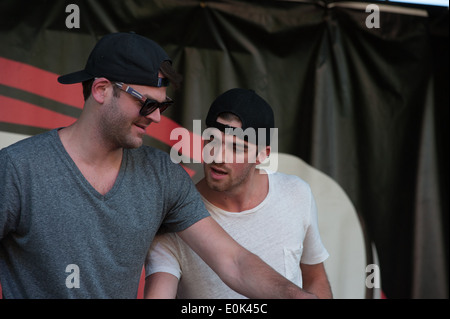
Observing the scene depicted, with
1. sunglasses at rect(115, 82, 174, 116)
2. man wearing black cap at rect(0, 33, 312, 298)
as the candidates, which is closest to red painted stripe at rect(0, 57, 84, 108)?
man wearing black cap at rect(0, 33, 312, 298)

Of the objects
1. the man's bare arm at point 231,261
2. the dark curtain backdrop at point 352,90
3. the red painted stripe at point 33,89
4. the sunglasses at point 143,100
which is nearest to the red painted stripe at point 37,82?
the red painted stripe at point 33,89

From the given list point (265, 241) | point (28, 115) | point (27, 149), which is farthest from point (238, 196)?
point (28, 115)

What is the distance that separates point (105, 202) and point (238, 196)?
63cm

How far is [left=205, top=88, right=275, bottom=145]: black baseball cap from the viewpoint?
2373mm

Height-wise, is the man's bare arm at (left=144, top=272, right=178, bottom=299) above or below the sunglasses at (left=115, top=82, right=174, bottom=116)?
below

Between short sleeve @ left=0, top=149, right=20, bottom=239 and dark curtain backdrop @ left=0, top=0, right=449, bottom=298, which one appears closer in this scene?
short sleeve @ left=0, top=149, right=20, bottom=239

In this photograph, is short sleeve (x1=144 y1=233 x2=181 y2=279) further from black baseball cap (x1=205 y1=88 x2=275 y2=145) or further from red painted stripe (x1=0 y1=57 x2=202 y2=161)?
red painted stripe (x1=0 y1=57 x2=202 y2=161)

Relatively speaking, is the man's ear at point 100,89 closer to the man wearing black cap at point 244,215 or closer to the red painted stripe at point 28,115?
the man wearing black cap at point 244,215

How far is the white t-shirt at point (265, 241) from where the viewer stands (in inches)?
89.9

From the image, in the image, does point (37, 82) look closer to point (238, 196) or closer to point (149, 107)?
point (149, 107)

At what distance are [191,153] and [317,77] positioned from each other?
0.88 metres

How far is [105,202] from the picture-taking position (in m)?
2.01

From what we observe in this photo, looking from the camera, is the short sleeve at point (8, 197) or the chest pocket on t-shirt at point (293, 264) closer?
the short sleeve at point (8, 197)

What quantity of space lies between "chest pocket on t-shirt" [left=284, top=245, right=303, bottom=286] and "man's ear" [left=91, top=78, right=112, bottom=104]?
39.8 inches
